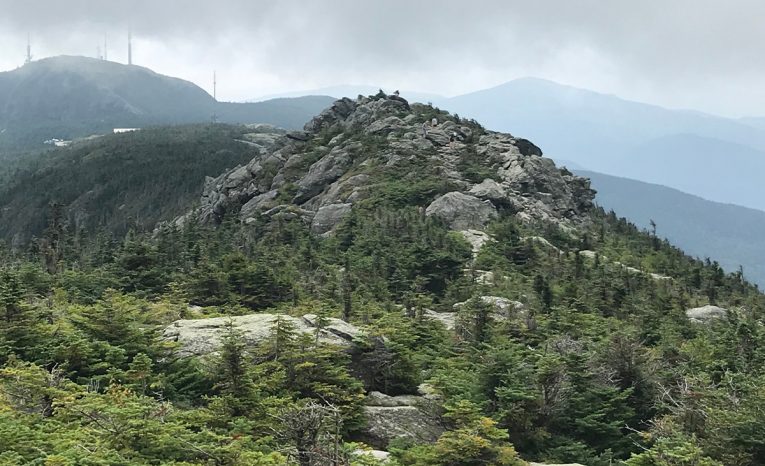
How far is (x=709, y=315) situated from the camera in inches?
1626

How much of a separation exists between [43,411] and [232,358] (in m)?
4.51

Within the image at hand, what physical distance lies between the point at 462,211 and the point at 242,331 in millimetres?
51877

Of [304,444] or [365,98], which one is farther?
[365,98]

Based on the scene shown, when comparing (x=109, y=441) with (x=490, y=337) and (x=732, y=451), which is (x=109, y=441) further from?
(x=490, y=337)

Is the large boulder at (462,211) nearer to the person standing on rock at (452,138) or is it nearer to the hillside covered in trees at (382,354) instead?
the hillside covered in trees at (382,354)

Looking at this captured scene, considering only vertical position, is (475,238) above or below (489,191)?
below

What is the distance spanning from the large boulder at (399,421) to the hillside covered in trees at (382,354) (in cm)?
7

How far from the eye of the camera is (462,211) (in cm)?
6925

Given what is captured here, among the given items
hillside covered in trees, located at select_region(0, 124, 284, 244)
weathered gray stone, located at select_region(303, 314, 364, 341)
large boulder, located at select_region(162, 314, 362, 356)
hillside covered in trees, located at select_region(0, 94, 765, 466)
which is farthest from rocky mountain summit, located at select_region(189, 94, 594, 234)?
hillside covered in trees, located at select_region(0, 124, 284, 244)

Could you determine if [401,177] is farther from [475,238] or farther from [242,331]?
[242,331]

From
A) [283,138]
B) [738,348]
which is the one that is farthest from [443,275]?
[283,138]

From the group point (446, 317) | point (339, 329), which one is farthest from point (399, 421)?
point (446, 317)

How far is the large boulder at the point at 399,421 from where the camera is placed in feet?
56.3

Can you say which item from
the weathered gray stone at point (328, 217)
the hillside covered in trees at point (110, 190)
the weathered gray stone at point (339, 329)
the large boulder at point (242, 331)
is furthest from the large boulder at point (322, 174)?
the hillside covered in trees at point (110, 190)
